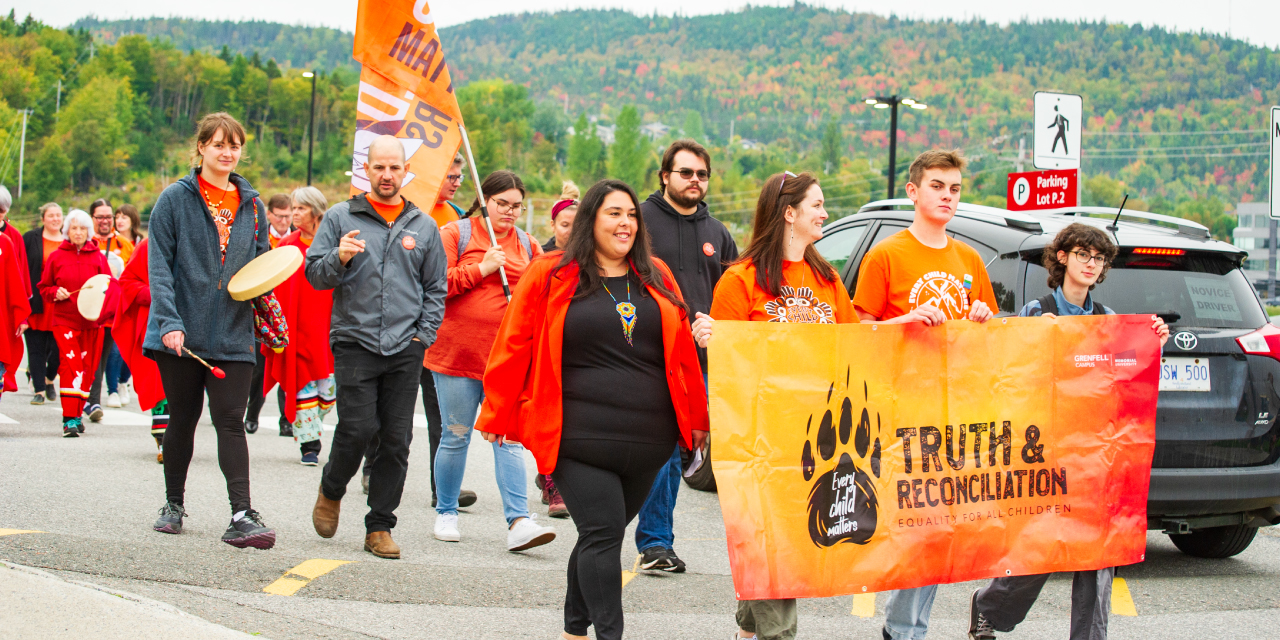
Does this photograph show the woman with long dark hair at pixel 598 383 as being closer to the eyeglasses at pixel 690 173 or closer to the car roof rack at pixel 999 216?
the eyeglasses at pixel 690 173

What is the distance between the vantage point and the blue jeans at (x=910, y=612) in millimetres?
4152

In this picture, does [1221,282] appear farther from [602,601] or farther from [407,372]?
[407,372]

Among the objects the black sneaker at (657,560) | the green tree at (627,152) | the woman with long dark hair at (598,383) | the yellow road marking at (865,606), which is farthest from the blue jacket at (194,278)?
the green tree at (627,152)

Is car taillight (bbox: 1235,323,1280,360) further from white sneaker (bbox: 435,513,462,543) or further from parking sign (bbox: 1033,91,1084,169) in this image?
parking sign (bbox: 1033,91,1084,169)

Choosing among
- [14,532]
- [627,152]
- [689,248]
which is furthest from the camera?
[627,152]

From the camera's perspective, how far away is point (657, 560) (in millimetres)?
5457

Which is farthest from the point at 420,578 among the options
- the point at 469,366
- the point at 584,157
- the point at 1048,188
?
the point at 584,157

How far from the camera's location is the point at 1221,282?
18.4ft

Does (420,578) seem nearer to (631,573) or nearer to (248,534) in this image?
(248,534)

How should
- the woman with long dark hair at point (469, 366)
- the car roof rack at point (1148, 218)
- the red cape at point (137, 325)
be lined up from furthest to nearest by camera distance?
the red cape at point (137, 325), the car roof rack at point (1148, 218), the woman with long dark hair at point (469, 366)

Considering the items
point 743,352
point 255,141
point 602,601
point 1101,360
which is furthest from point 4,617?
point 255,141

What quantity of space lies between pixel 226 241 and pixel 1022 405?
3899 mm

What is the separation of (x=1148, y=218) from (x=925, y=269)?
2.93 metres

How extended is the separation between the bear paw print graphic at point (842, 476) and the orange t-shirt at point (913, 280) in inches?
19.2
